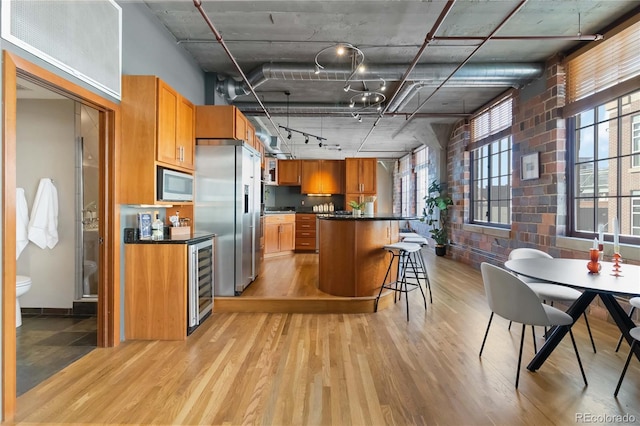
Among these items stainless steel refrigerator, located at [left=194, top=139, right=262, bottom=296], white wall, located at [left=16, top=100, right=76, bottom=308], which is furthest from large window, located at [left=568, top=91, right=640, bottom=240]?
white wall, located at [left=16, top=100, right=76, bottom=308]

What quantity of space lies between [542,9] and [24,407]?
522 cm

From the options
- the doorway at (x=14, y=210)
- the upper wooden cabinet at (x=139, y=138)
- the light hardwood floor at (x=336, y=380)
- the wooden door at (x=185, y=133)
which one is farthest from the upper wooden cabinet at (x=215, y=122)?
the light hardwood floor at (x=336, y=380)

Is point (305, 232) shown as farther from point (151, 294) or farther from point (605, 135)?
point (605, 135)

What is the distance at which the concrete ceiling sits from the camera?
117 inches

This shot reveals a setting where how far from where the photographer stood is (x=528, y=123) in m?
4.45

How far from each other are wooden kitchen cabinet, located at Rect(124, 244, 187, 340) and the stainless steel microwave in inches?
19.9

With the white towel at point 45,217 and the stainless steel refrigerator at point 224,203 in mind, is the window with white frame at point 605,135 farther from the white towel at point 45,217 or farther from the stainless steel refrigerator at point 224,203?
the white towel at point 45,217

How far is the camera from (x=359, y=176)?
7898 mm

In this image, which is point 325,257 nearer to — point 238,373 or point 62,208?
point 238,373

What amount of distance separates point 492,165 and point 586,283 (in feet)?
13.9

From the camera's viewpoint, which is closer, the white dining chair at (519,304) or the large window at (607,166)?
the white dining chair at (519,304)

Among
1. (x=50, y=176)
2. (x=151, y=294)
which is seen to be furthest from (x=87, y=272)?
(x=151, y=294)

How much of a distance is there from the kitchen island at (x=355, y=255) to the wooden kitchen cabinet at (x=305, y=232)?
3564mm

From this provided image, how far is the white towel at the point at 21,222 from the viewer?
10.9 ft
